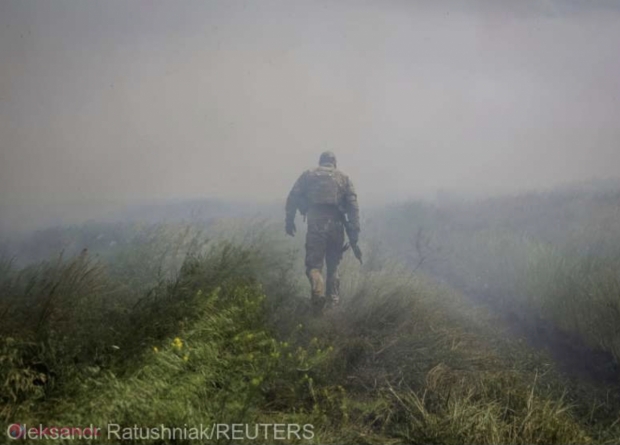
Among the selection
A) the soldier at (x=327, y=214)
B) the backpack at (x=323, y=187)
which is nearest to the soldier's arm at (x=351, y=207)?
the soldier at (x=327, y=214)

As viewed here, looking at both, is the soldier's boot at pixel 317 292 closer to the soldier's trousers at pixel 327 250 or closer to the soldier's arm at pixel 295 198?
the soldier's trousers at pixel 327 250

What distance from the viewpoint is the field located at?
2820 millimetres

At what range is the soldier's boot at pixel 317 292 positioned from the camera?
5.67 m

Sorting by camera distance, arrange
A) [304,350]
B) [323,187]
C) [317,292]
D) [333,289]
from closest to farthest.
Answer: [304,350] → [317,292] → [333,289] → [323,187]

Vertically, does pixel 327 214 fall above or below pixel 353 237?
above

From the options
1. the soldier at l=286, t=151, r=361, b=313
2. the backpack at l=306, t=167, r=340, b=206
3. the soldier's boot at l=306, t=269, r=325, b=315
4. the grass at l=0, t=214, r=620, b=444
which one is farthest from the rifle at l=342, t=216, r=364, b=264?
the grass at l=0, t=214, r=620, b=444

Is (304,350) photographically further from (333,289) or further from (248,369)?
(333,289)

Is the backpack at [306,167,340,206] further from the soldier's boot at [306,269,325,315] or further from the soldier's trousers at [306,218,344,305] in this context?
the soldier's boot at [306,269,325,315]

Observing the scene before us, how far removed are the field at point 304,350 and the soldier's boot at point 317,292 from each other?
6.3 inches

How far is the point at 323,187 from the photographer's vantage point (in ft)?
21.8

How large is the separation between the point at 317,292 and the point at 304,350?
2.04 meters

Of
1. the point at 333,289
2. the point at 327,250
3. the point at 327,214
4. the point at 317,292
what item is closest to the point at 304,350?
the point at 317,292

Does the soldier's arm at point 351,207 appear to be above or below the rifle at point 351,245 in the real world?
above

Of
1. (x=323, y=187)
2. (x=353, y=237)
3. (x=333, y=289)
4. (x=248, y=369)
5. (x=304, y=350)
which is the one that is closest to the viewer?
Answer: (x=248, y=369)
